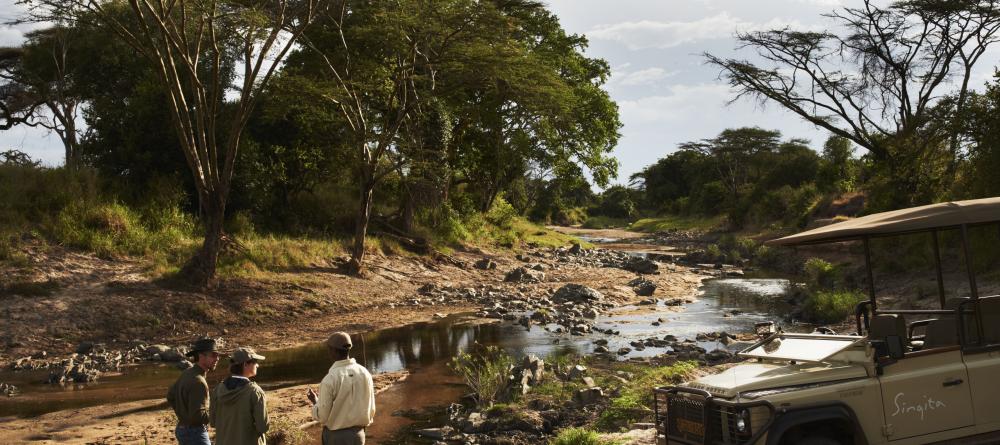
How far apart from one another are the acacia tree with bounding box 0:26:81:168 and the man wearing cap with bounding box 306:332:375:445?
2815 centimetres

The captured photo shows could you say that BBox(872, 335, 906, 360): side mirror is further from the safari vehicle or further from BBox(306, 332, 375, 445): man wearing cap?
BBox(306, 332, 375, 445): man wearing cap

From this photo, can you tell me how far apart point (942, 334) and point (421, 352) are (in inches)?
444

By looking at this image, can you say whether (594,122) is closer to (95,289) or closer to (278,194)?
(278,194)

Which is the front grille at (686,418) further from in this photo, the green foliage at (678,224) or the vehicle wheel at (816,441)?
the green foliage at (678,224)

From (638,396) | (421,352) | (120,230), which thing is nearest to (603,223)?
(120,230)

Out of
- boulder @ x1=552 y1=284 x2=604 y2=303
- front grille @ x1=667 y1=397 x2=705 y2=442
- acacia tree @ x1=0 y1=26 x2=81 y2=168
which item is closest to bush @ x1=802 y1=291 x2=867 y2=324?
boulder @ x1=552 y1=284 x2=604 y2=303

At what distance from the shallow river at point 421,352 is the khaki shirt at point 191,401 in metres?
3.26

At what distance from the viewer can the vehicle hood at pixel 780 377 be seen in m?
5.49

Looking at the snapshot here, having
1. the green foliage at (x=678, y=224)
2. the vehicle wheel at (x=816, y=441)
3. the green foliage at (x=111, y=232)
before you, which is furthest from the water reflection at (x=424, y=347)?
the green foliage at (x=678, y=224)

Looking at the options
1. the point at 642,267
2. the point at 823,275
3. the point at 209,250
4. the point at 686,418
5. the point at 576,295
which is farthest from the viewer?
the point at 642,267

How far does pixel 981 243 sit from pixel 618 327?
9173 millimetres

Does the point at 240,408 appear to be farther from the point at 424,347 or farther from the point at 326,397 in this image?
the point at 424,347

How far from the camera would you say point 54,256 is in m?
18.9

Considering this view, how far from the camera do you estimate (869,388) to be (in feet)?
17.9
